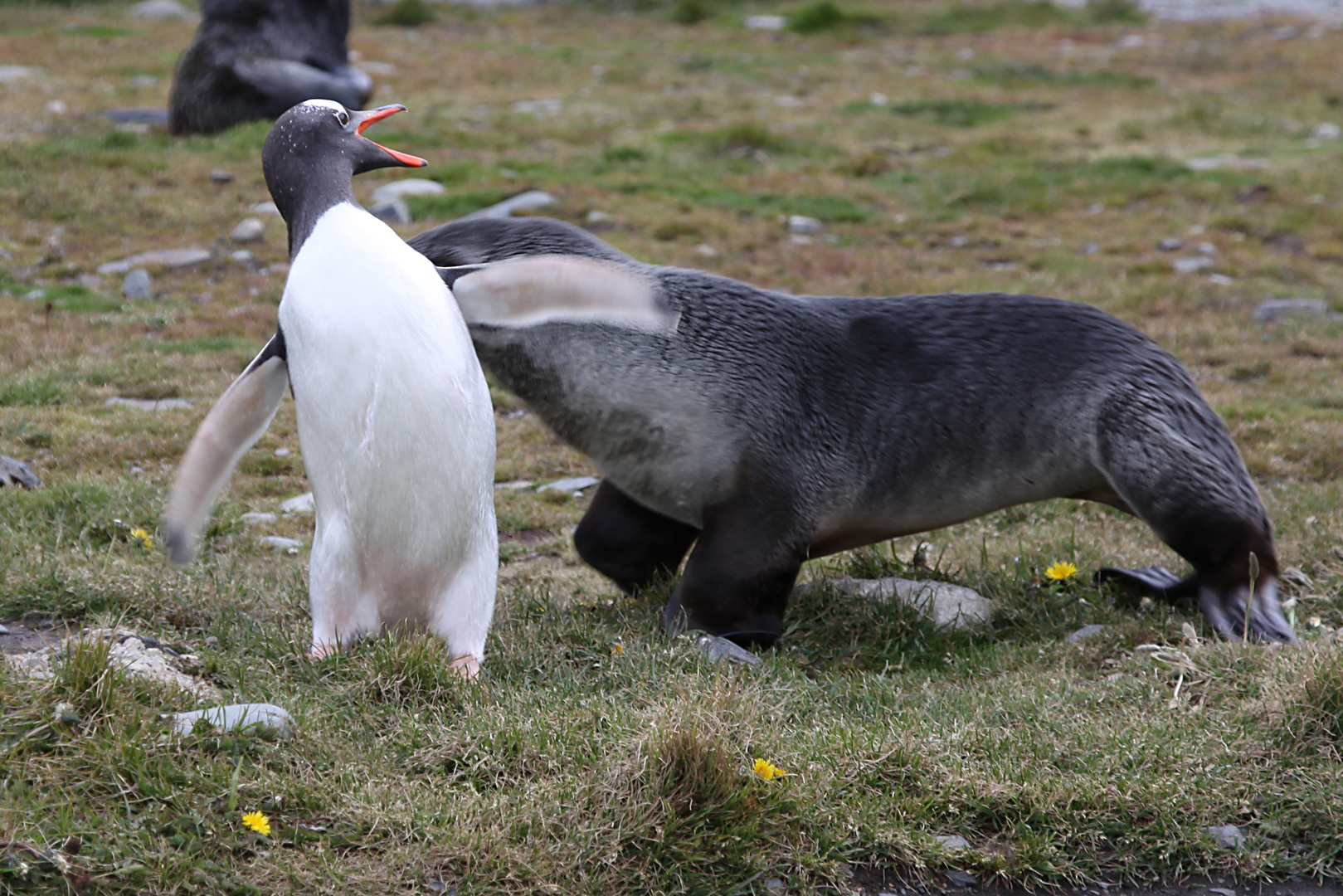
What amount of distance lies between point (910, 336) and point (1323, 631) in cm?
172

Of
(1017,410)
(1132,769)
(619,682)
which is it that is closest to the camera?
(1132,769)

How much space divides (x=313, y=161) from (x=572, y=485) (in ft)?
9.25

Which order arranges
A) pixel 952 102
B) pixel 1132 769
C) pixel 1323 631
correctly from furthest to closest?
pixel 952 102 < pixel 1323 631 < pixel 1132 769

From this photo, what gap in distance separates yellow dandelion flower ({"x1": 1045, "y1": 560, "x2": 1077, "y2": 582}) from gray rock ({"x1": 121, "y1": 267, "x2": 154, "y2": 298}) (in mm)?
6213

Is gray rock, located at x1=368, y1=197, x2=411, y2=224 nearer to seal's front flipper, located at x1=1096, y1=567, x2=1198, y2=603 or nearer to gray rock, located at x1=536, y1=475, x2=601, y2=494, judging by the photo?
gray rock, located at x1=536, y1=475, x2=601, y2=494

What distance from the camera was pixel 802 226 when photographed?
11.1 m

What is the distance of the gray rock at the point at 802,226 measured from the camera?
36.1ft

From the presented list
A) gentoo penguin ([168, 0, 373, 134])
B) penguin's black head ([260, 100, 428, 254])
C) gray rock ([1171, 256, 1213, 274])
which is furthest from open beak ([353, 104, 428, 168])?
gentoo penguin ([168, 0, 373, 134])

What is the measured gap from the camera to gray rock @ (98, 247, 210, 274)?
923 cm

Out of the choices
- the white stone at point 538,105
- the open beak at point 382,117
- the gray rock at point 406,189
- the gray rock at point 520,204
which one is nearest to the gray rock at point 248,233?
the gray rock at point 406,189

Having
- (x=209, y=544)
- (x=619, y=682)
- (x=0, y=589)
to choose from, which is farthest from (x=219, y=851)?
(x=209, y=544)

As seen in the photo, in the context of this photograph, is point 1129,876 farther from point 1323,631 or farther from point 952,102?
point 952,102

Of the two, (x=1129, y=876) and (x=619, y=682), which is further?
(x=619, y=682)

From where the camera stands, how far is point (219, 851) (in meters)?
2.86
